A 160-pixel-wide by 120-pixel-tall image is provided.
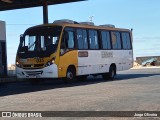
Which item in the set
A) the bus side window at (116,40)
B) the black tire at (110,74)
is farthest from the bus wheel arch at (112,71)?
the bus side window at (116,40)

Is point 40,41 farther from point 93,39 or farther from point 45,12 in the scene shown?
point 45,12

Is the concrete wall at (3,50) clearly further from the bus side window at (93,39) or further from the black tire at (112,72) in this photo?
the bus side window at (93,39)

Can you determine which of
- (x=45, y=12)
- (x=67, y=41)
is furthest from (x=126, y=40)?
(x=67, y=41)

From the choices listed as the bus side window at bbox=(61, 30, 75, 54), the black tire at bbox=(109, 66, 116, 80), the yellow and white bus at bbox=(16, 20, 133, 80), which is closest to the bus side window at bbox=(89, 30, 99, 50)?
the yellow and white bus at bbox=(16, 20, 133, 80)

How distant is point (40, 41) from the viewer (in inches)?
904

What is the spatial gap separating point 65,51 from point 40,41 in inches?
54.6

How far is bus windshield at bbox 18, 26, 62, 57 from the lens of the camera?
882 inches

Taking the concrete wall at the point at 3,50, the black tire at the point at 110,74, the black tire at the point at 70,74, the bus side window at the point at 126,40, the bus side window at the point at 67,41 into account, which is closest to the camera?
the bus side window at the point at 67,41

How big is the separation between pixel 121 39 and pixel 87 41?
4.59 metres

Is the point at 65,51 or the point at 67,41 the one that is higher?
the point at 67,41

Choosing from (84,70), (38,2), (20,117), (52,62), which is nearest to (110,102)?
(20,117)

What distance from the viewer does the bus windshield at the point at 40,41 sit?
22413 mm

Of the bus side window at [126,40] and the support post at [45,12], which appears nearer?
the bus side window at [126,40]

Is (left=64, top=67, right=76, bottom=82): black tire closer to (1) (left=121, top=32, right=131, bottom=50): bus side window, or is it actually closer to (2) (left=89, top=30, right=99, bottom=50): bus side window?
(2) (left=89, top=30, right=99, bottom=50): bus side window
